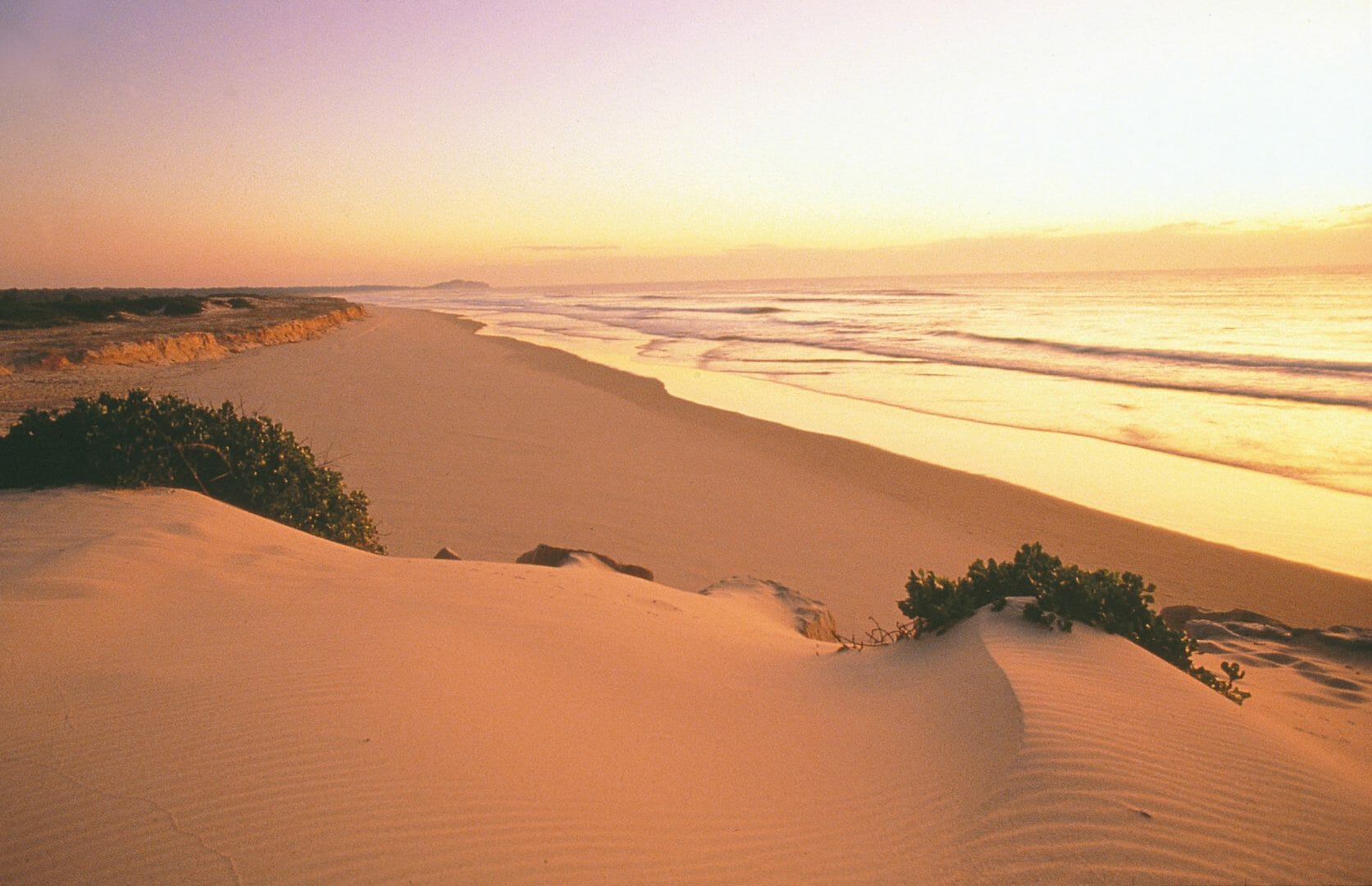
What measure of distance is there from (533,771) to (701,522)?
22.5 ft

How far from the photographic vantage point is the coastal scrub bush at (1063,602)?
4480 mm

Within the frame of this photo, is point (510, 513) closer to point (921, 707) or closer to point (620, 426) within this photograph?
point (620, 426)

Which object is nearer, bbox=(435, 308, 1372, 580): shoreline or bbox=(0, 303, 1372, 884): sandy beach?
bbox=(0, 303, 1372, 884): sandy beach

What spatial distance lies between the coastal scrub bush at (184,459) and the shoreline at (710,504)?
66.4 inches

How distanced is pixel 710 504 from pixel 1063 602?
6303 mm

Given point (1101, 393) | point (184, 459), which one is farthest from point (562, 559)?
point (1101, 393)

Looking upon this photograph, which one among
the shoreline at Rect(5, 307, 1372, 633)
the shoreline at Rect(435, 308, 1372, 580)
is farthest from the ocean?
the shoreline at Rect(5, 307, 1372, 633)

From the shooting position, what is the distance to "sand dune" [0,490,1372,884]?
8.46ft

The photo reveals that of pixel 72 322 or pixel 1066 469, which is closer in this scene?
pixel 1066 469

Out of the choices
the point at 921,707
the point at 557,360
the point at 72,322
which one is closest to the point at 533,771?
the point at 921,707

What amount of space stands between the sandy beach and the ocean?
14.2ft

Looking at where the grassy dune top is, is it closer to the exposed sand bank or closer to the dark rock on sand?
the exposed sand bank

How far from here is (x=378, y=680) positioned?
3711 mm

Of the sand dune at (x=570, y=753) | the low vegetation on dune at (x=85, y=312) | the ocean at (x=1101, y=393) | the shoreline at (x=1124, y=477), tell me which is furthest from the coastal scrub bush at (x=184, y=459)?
the low vegetation on dune at (x=85, y=312)
